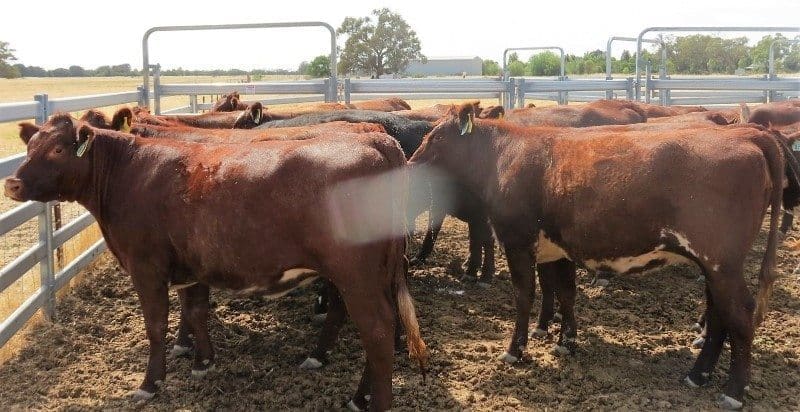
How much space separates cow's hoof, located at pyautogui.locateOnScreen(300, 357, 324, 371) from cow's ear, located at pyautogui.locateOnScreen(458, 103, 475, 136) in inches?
82.0

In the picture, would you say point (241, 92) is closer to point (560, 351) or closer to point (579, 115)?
point (579, 115)

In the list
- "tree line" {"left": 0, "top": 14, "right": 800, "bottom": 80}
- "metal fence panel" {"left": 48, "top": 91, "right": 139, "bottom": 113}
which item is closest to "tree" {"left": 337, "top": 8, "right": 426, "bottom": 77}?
"tree line" {"left": 0, "top": 14, "right": 800, "bottom": 80}

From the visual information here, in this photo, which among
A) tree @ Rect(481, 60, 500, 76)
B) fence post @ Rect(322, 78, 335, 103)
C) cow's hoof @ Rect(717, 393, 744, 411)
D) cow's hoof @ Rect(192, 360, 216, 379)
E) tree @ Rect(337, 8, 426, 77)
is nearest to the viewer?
cow's hoof @ Rect(717, 393, 744, 411)

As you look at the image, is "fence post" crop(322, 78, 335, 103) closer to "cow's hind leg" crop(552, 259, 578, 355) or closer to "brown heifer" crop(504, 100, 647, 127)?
"brown heifer" crop(504, 100, 647, 127)

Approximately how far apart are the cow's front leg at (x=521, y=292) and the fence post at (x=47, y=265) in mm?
3689

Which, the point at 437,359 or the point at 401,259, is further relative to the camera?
Result: the point at 437,359

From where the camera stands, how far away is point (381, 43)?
4691cm

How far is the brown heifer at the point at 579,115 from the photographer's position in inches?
351

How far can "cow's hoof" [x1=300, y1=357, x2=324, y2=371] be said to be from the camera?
4.95 m

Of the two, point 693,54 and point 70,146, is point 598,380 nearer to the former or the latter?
point 70,146

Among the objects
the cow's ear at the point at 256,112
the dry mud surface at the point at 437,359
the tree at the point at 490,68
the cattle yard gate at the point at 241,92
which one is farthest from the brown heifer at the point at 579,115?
the tree at the point at 490,68

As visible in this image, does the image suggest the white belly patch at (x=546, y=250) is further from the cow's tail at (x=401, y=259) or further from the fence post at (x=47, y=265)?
the fence post at (x=47, y=265)

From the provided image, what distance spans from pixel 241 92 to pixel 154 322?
22.0 ft

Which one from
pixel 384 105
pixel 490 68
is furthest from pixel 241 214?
pixel 490 68
